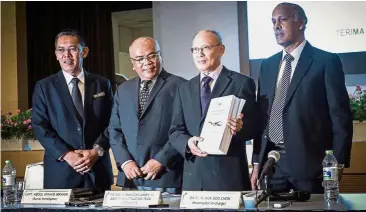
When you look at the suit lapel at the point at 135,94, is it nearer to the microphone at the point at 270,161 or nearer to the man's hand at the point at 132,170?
the man's hand at the point at 132,170

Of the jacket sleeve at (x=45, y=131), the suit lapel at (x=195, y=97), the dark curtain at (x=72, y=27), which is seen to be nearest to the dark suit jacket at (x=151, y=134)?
the suit lapel at (x=195, y=97)

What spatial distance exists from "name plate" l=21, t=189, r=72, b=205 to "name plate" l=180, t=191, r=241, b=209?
68 cm

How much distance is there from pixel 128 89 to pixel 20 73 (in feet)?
5.48

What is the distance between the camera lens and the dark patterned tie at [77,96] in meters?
3.58

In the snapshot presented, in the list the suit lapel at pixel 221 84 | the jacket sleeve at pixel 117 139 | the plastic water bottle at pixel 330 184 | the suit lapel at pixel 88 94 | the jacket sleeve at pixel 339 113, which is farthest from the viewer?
the suit lapel at pixel 88 94

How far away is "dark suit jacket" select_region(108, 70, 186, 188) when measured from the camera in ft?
10.9

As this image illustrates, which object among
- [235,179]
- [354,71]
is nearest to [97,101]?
[235,179]

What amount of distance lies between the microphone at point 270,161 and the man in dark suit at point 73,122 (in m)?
1.16

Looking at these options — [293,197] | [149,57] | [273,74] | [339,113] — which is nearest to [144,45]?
[149,57]

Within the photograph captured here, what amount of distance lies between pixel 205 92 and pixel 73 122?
93 cm

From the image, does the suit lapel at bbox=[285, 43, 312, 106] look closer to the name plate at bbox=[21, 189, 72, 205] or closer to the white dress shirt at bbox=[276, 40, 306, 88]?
the white dress shirt at bbox=[276, 40, 306, 88]

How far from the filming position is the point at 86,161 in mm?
3473

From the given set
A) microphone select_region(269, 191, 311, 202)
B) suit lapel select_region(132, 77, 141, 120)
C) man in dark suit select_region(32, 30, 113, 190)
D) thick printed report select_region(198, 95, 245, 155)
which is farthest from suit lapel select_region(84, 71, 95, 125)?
microphone select_region(269, 191, 311, 202)

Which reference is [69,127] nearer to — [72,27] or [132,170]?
[132,170]
